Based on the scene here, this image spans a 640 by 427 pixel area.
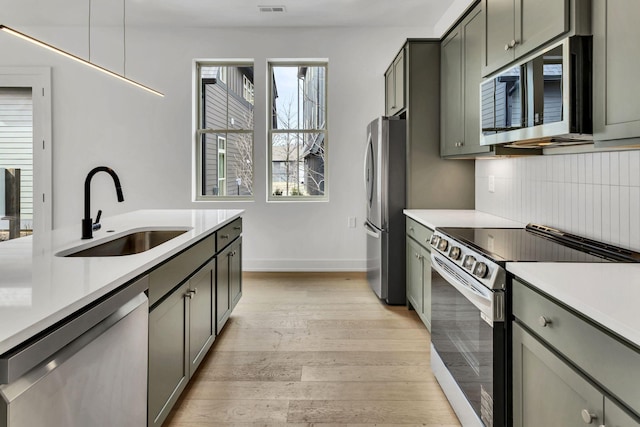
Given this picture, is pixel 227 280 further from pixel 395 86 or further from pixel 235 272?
pixel 395 86

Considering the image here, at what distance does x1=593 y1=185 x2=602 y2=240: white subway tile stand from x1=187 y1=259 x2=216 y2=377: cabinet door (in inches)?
80.8

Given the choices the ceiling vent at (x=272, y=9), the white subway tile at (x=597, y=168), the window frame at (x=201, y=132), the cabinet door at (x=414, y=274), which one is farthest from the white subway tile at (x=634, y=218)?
the window frame at (x=201, y=132)

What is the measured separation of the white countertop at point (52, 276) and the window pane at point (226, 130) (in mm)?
2764

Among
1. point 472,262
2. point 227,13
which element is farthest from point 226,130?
point 472,262

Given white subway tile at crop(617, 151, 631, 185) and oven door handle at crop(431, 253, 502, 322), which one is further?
white subway tile at crop(617, 151, 631, 185)

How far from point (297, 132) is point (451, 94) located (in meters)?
2.29

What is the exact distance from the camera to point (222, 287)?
2957mm

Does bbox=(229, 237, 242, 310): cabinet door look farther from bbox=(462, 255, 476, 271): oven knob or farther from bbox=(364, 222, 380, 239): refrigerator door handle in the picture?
bbox=(462, 255, 476, 271): oven knob

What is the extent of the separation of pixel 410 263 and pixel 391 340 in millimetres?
782

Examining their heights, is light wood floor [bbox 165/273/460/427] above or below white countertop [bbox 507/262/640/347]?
below

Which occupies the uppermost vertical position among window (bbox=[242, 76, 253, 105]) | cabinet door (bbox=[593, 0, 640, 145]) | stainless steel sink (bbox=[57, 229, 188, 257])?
window (bbox=[242, 76, 253, 105])

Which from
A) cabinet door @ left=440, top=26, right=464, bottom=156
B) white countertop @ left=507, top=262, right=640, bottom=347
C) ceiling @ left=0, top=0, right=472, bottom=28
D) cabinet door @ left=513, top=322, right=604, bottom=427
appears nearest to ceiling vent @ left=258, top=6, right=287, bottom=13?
ceiling @ left=0, top=0, right=472, bottom=28

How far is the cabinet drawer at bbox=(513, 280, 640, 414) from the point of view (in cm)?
93

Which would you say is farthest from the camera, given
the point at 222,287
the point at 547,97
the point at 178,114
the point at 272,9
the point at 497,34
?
the point at 178,114
